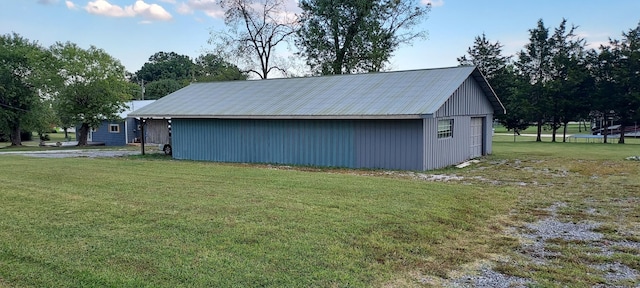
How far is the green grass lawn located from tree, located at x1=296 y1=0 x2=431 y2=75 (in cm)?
2119

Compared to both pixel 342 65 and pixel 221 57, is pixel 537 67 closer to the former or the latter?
pixel 342 65

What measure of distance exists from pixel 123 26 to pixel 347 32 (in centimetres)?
1386

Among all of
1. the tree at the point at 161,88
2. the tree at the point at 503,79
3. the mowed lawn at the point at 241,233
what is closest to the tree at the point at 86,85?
the mowed lawn at the point at 241,233

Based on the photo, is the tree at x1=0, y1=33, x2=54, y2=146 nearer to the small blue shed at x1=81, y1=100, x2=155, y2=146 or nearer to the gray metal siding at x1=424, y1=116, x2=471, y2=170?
the small blue shed at x1=81, y1=100, x2=155, y2=146

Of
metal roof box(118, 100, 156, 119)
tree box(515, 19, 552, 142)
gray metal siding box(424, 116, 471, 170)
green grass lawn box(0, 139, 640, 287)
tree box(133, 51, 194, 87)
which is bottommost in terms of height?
green grass lawn box(0, 139, 640, 287)

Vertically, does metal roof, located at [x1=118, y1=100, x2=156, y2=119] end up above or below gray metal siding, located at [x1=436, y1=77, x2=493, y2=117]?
above

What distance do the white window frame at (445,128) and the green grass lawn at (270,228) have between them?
4302mm

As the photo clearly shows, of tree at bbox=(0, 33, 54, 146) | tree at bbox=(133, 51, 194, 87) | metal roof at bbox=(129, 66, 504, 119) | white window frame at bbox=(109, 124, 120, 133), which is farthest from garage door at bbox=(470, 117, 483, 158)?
tree at bbox=(133, 51, 194, 87)

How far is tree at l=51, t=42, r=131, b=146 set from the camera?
27.2 metres

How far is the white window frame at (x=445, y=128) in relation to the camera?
1400 centimetres

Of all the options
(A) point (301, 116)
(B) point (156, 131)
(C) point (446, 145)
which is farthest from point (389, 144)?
(B) point (156, 131)

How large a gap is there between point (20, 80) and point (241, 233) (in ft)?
99.4

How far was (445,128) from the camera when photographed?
1440cm

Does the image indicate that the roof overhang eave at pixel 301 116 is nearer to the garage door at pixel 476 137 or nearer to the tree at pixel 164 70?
the garage door at pixel 476 137
